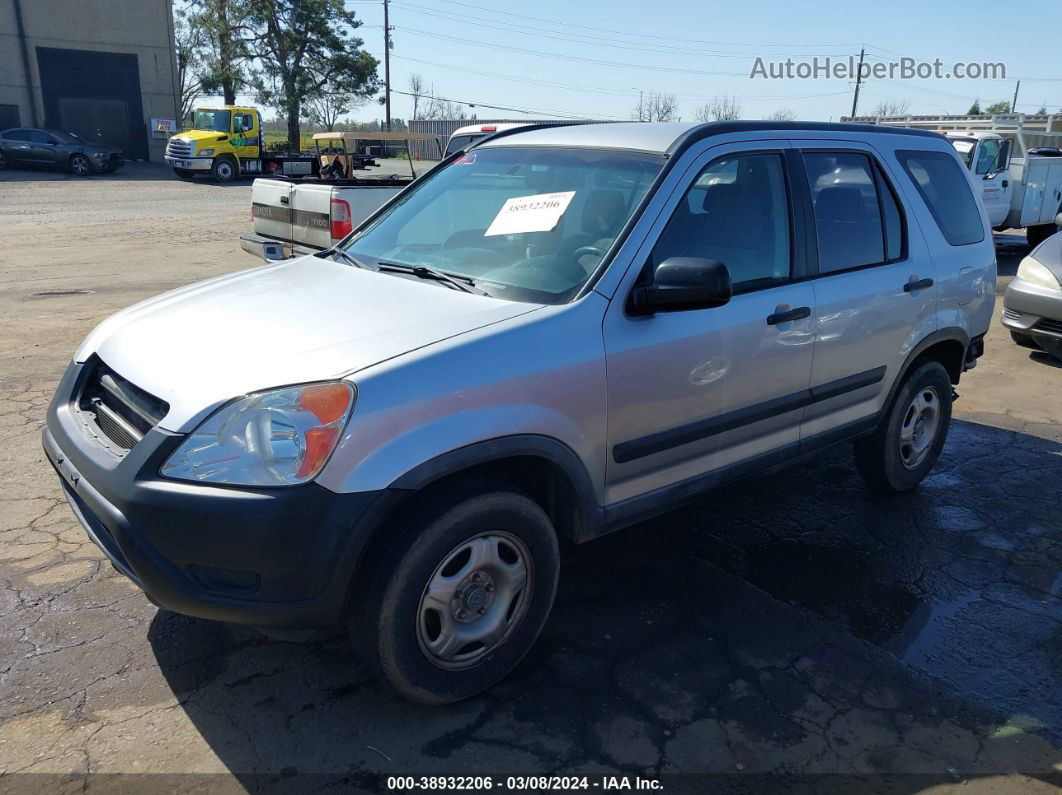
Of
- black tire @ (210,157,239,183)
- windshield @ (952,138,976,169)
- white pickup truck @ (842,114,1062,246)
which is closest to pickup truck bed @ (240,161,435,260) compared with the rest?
white pickup truck @ (842,114,1062,246)

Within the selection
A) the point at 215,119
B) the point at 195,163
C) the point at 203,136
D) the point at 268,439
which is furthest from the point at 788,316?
the point at 215,119

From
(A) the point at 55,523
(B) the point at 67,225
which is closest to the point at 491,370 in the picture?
(A) the point at 55,523

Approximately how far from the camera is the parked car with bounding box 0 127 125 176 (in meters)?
29.3

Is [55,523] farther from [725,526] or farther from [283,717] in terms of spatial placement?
[725,526]

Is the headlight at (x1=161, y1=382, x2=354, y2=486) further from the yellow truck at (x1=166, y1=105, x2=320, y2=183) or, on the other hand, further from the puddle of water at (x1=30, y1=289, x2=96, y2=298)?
the yellow truck at (x1=166, y1=105, x2=320, y2=183)

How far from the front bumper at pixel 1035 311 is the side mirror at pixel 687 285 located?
246 inches

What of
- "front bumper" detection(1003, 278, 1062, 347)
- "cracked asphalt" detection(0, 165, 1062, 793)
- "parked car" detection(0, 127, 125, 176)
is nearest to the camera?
"cracked asphalt" detection(0, 165, 1062, 793)

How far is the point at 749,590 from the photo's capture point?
12.0ft

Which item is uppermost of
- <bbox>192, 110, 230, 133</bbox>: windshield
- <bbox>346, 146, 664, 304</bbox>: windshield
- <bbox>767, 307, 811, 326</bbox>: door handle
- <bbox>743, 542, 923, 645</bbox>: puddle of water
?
<bbox>192, 110, 230, 133</bbox>: windshield

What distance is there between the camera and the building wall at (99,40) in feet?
Answer: 113

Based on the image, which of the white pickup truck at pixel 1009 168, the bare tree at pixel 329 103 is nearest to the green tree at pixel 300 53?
the bare tree at pixel 329 103

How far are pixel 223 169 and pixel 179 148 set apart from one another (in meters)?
1.64

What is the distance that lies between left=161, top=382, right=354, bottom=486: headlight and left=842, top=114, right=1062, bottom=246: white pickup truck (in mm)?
13983

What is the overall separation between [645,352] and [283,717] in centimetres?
178
